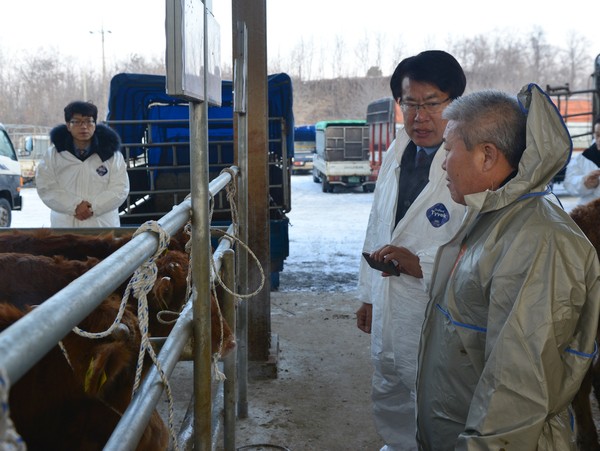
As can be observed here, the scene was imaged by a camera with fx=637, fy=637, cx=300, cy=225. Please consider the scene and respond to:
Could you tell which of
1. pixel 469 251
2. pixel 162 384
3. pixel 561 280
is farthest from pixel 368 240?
pixel 162 384

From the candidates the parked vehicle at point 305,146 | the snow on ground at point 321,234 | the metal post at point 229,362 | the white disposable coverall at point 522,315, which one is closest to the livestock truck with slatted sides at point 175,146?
the snow on ground at point 321,234

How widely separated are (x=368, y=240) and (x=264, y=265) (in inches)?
55.7

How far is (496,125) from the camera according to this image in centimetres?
190

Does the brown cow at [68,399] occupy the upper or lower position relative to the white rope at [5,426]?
lower

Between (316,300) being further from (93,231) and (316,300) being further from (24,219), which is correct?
(24,219)

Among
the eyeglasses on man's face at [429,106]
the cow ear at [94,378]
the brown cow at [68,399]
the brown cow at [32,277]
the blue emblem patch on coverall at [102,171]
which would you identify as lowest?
the brown cow at [68,399]

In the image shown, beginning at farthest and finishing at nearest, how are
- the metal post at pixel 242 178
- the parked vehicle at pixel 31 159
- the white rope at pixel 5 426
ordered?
the parked vehicle at pixel 31 159 < the metal post at pixel 242 178 < the white rope at pixel 5 426

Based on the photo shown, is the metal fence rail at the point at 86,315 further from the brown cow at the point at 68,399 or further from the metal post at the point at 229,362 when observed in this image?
the metal post at the point at 229,362

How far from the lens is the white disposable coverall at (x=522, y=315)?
5.45ft

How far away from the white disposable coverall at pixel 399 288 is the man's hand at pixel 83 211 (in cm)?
267

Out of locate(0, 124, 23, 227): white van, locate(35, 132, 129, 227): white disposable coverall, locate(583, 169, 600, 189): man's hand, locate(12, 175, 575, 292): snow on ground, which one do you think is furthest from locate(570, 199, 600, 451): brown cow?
locate(0, 124, 23, 227): white van

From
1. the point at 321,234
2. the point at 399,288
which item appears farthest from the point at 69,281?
the point at 321,234

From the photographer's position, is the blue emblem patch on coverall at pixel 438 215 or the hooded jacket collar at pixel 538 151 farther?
the blue emblem patch on coverall at pixel 438 215

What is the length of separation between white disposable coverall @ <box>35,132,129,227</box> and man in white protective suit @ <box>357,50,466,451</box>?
2.75m
